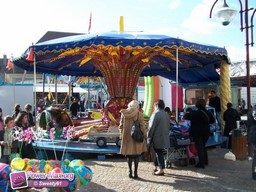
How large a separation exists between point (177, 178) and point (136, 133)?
51.3 inches

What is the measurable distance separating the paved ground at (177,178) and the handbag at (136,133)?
0.84 metres

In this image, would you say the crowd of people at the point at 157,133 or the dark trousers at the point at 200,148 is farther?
the dark trousers at the point at 200,148

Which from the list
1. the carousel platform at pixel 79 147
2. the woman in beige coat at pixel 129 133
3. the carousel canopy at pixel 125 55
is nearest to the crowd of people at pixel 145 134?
the woman in beige coat at pixel 129 133

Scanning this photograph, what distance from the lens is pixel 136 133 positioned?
6.72 meters

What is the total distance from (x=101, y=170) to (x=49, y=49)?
362 centimetres

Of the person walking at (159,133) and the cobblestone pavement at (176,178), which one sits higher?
the person walking at (159,133)

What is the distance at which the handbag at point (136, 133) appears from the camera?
6.70 metres

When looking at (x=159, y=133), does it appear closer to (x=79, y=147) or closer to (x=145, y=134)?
(x=145, y=134)

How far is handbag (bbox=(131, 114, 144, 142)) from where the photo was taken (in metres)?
6.70

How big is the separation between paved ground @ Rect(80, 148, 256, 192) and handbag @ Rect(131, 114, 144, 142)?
0.84 metres

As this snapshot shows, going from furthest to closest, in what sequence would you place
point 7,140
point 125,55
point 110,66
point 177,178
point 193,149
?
point 110,66, point 125,55, point 193,149, point 177,178, point 7,140

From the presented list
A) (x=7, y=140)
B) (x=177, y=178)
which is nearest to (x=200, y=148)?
(x=177, y=178)

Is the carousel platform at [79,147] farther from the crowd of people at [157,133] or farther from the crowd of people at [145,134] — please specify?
the crowd of people at [157,133]

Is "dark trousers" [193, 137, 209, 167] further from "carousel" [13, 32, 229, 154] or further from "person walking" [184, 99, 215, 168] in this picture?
"carousel" [13, 32, 229, 154]
